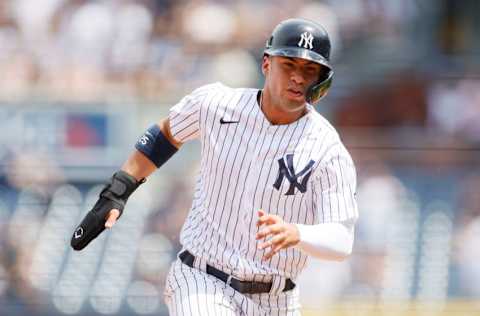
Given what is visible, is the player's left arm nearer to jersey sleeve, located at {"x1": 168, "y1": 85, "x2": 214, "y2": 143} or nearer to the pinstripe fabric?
the pinstripe fabric

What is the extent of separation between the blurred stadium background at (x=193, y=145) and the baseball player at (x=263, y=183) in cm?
311

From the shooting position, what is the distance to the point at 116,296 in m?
7.65

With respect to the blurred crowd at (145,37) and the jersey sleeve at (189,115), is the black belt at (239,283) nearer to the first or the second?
the jersey sleeve at (189,115)

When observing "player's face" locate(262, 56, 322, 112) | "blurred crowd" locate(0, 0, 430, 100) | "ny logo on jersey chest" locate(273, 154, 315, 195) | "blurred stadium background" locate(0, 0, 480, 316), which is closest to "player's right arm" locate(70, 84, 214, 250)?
"player's face" locate(262, 56, 322, 112)

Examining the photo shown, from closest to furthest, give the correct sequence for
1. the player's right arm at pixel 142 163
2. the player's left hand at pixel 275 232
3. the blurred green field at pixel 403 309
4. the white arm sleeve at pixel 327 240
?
1. the player's left hand at pixel 275 232
2. the white arm sleeve at pixel 327 240
3. the player's right arm at pixel 142 163
4. the blurred green field at pixel 403 309

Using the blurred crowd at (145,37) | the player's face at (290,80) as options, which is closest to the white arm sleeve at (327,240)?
the player's face at (290,80)

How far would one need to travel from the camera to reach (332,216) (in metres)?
4.26

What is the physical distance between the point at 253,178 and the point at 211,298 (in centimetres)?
44

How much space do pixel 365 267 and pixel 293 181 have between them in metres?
3.39

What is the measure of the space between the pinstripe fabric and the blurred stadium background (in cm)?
317

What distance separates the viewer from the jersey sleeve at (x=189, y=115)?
4566mm

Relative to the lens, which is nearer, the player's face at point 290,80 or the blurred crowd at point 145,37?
the player's face at point 290,80

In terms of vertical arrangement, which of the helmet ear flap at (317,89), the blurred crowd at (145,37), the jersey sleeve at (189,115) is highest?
the blurred crowd at (145,37)

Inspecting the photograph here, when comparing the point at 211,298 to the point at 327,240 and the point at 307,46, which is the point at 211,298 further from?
the point at 307,46
